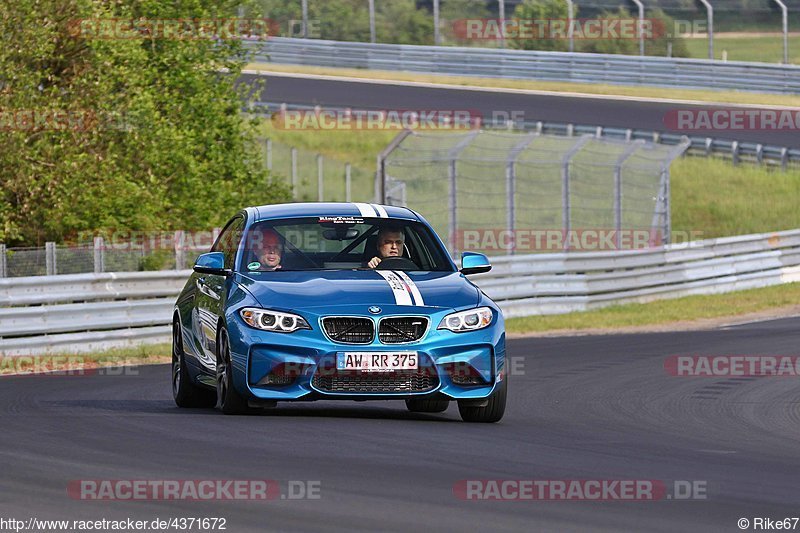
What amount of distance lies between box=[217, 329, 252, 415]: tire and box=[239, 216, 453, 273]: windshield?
0.69 metres

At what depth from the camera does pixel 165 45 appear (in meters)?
27.9

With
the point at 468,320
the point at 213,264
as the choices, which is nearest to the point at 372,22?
the point at 213,264

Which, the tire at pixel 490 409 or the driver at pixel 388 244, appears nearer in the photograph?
the tire at pixel 490 409

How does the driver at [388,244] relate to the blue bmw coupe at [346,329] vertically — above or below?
above

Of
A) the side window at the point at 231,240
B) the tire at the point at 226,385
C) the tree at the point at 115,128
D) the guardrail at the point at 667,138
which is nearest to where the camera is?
the tire at the point at 226,385

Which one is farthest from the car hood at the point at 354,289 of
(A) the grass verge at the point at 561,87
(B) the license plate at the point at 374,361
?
(A) the grass verge at the point at 561,87

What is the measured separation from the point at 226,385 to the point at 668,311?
1651 cm

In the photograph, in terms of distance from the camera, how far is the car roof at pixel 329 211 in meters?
11.9

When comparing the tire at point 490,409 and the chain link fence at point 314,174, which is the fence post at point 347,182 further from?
the tire at point 490,409

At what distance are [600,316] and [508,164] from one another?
2830mm

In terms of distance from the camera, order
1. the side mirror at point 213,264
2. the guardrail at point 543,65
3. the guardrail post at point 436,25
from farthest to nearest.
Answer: the guardrail post at point 436,25 → the guardrail at point 543,65 → the side mirror at point 213,264

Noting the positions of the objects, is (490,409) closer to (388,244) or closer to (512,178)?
(388,244)

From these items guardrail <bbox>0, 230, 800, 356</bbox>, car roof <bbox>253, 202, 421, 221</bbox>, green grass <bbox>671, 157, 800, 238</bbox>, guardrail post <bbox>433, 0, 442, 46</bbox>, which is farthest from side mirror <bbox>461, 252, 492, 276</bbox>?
guardrail post <bbox>433, 0, 442, 46</bbox>

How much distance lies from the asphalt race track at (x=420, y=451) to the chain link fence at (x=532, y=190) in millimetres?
11252
